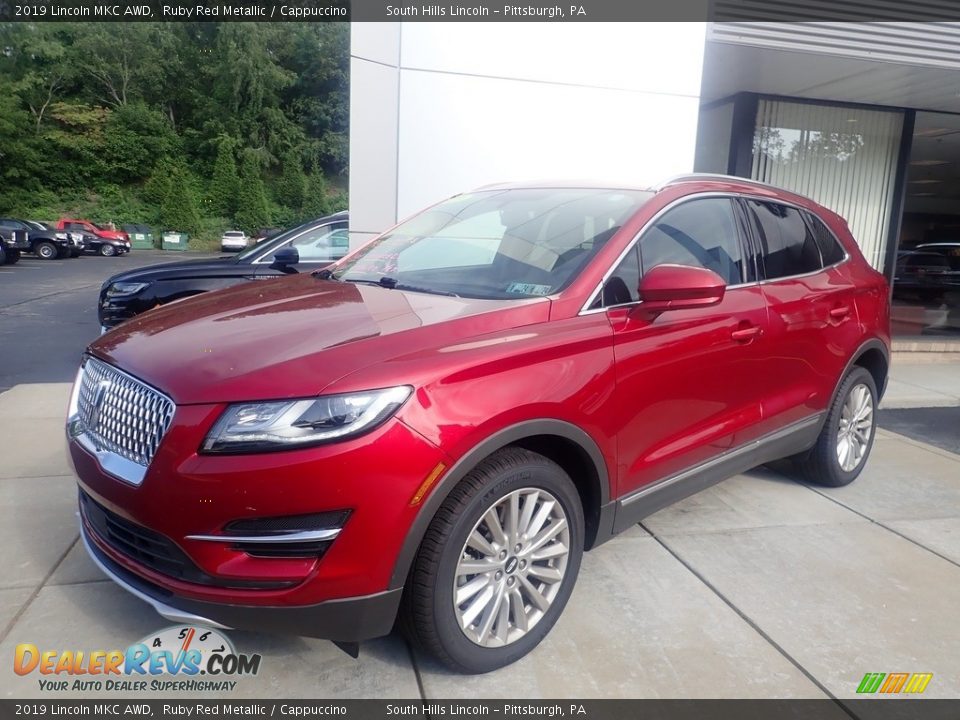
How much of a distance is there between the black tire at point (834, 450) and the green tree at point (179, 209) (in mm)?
49983

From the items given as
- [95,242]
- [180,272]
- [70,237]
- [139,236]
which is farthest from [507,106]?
[139,236]

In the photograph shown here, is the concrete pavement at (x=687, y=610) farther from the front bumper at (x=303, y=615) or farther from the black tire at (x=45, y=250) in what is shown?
the black tire at (x=45, y=250)

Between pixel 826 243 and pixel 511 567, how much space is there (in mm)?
3026

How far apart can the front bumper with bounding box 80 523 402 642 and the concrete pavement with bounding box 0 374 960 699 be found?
403 mm

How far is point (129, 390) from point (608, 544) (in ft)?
7.72

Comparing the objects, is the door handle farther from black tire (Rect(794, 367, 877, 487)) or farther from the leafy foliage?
the leafy foliage

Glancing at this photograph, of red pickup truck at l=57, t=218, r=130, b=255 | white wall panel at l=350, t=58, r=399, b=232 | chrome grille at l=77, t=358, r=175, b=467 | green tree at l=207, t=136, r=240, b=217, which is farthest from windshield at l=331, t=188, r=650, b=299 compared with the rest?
green tree at l=207, t=136, r=240, b=217

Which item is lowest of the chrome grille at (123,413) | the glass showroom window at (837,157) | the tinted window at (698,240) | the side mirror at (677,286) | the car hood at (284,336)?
the chrome grille at (123,413)

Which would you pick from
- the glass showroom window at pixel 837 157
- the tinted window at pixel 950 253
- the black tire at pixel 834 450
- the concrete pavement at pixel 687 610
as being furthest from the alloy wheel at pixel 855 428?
the tinted window at pixel 950 253

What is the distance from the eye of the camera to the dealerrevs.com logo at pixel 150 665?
2512 millimetres

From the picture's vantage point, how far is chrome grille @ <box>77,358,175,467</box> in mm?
2238

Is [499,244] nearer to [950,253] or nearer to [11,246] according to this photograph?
[950,253]

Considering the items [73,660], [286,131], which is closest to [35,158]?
[286,131]

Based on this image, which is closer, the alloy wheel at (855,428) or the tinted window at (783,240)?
the tinted window at (783,240)
